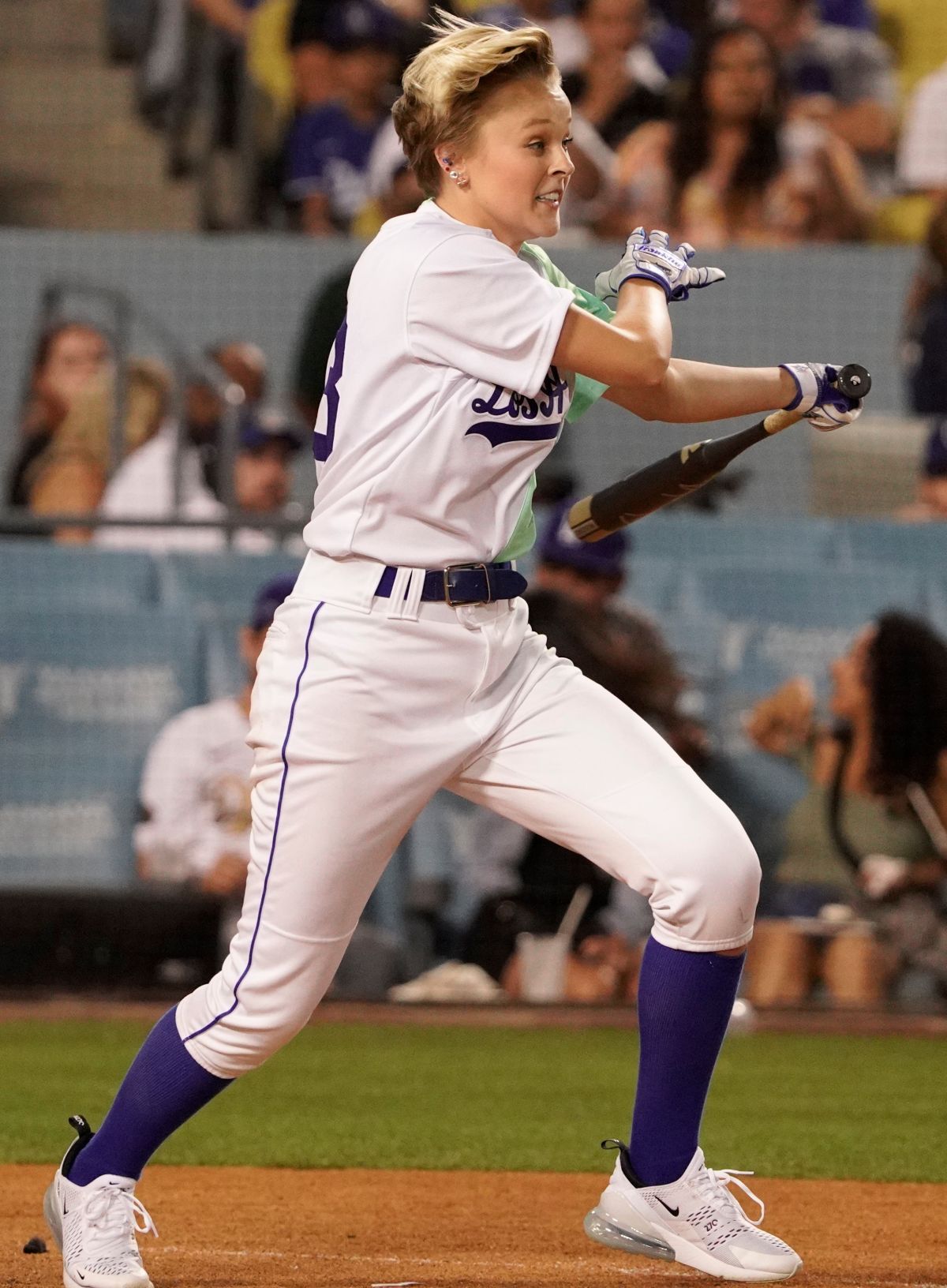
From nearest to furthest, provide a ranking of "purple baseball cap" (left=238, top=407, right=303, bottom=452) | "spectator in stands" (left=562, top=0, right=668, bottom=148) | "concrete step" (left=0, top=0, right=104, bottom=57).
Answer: "purple baseball cap" (left=238, top=407, right=303, bottom=452), "spectator in stands" (left=562, top=0, right=668, bottom=148), "concrete step" (left=0, top=0, right=104, bottom=57)

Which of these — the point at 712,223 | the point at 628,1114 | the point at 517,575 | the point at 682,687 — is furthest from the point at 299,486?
the point at 517,575

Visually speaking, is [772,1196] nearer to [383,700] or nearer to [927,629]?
[383,700]

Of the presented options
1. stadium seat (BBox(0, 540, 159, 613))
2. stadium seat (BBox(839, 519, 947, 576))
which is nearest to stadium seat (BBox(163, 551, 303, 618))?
stadium seat (BBox(0, 540, 159, 613))

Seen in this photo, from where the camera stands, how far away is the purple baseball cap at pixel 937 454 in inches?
350

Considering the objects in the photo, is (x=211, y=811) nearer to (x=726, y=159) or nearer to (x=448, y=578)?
(x=448, y=578)

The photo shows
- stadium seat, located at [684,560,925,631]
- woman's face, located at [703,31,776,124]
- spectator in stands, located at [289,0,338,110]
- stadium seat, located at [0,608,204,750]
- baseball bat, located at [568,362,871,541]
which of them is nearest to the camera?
baseball bat, located at [568,362,871,541]

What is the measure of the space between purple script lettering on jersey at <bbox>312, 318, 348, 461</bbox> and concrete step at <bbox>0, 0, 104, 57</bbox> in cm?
1054

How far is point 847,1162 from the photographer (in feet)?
15.9

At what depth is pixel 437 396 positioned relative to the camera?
3016 millimetres

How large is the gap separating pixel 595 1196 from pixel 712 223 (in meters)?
7.36

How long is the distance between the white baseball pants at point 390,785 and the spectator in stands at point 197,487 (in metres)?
5.67

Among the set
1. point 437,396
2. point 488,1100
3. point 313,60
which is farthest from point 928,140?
point 437,396

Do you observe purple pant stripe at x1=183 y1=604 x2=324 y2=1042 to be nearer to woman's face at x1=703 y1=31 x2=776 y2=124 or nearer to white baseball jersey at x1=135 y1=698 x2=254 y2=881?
white baseball jersey at x1=135 y1=698 x2=254 y2=881

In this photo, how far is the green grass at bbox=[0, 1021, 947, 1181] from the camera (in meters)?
4.88
